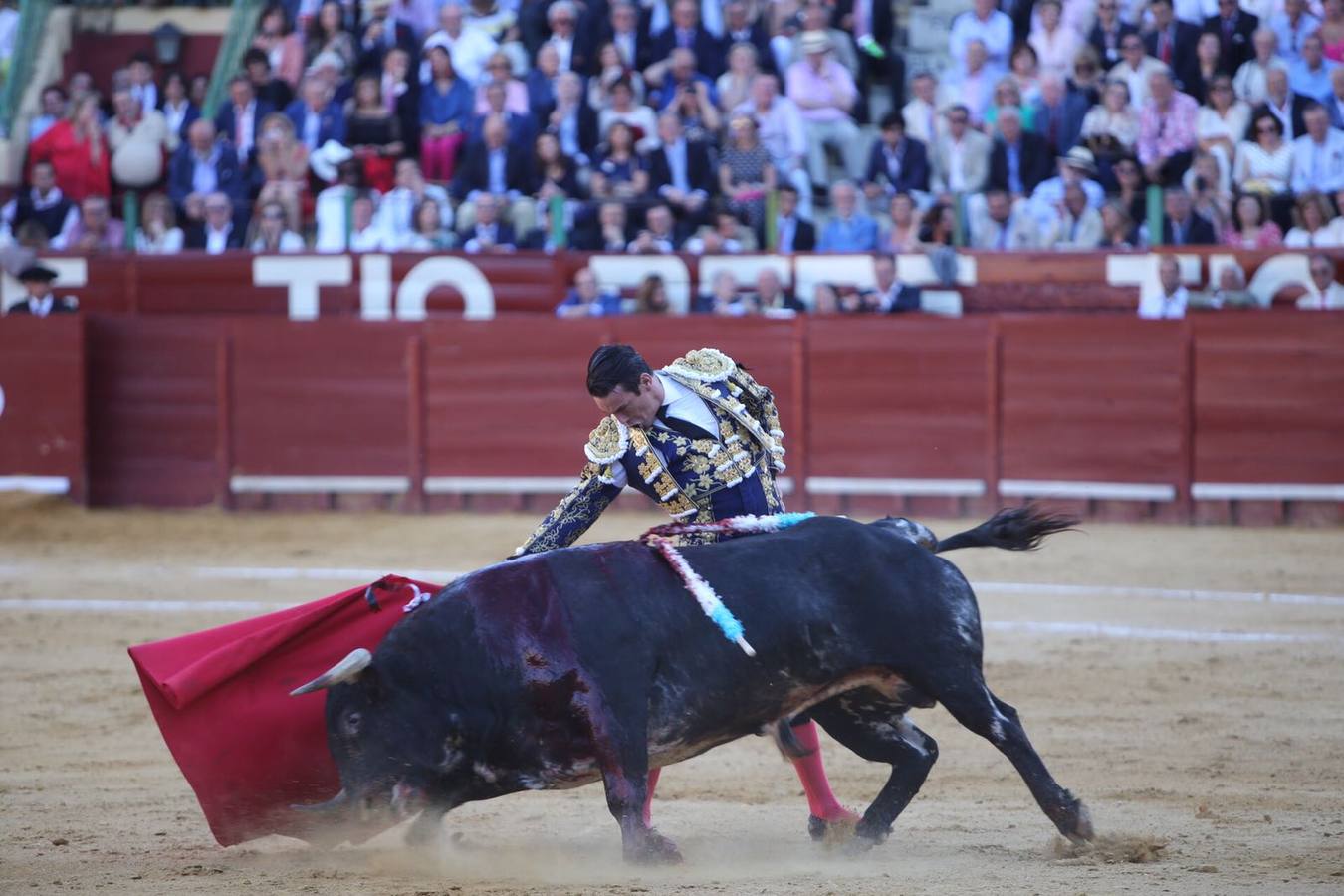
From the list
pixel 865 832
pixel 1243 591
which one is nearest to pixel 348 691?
pixel 865 832

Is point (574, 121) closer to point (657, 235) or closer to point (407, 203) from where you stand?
point (657, 235)

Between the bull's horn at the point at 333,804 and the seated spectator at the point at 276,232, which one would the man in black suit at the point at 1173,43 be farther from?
the bull's horn at the point at 333,804

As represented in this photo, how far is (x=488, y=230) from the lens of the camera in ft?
37.7

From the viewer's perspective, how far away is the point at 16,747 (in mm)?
5895

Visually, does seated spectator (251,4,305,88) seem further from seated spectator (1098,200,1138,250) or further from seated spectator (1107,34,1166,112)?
seated spectator (1098,200,1138,250)

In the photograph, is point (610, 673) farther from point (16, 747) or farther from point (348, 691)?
point (16, 747)

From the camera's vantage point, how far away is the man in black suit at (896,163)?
35.7ft

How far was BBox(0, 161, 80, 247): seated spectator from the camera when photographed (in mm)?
12367

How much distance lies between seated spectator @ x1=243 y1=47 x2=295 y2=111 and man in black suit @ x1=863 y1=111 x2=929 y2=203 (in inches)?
168

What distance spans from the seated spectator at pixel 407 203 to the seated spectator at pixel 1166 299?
4.34 metres

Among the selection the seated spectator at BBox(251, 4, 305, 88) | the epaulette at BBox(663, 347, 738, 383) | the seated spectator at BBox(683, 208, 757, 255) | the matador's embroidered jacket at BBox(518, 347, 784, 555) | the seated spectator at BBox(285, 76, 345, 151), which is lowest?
the matador's embroidered jacket at BBox(518, 347, 784, 555)

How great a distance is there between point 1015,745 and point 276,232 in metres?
8.52

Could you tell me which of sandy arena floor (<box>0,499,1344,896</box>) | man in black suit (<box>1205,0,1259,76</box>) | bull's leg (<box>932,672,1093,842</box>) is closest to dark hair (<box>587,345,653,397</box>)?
bull's leg (<box>932,672,1093,842</box>)

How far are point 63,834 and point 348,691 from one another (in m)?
1.02
